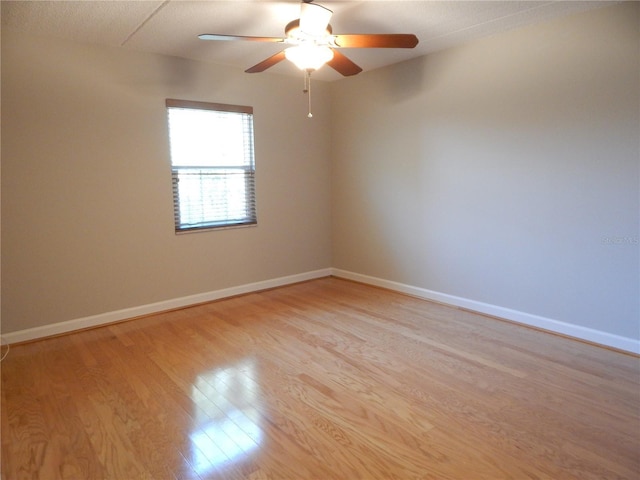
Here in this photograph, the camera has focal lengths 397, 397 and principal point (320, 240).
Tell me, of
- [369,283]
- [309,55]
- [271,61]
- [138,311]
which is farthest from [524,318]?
[138,311]

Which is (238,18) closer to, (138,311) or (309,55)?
(309,55)

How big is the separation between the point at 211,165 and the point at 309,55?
5.92 ft

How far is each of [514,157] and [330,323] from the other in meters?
2.06

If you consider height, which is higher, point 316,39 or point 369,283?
point 316,39

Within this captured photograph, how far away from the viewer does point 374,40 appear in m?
2.39

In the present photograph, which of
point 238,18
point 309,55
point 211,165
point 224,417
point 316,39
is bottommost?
point 224,417

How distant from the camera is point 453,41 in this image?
11.1 ft

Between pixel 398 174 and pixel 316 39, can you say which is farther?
pixel 398 174

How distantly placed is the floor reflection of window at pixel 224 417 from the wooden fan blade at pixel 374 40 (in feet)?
7.10

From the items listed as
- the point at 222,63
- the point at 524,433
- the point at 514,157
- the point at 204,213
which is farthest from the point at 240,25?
the point at 524,433

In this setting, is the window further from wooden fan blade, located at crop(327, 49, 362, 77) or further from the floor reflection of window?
the floor reflection of window

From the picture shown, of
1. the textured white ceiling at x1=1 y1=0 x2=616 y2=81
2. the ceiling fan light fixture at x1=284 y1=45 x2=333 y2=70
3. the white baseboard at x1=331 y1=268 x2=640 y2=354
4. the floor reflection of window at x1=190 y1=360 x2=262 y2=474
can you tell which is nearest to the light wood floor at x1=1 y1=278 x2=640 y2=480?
the floor reflection of window at x1=190 y1=360 x2=262 y2=474

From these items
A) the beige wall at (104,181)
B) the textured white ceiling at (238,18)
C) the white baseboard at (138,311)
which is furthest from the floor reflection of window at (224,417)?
the textured white ceiling at (238,18)

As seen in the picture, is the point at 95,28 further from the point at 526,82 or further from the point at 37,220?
the point at 526,82
